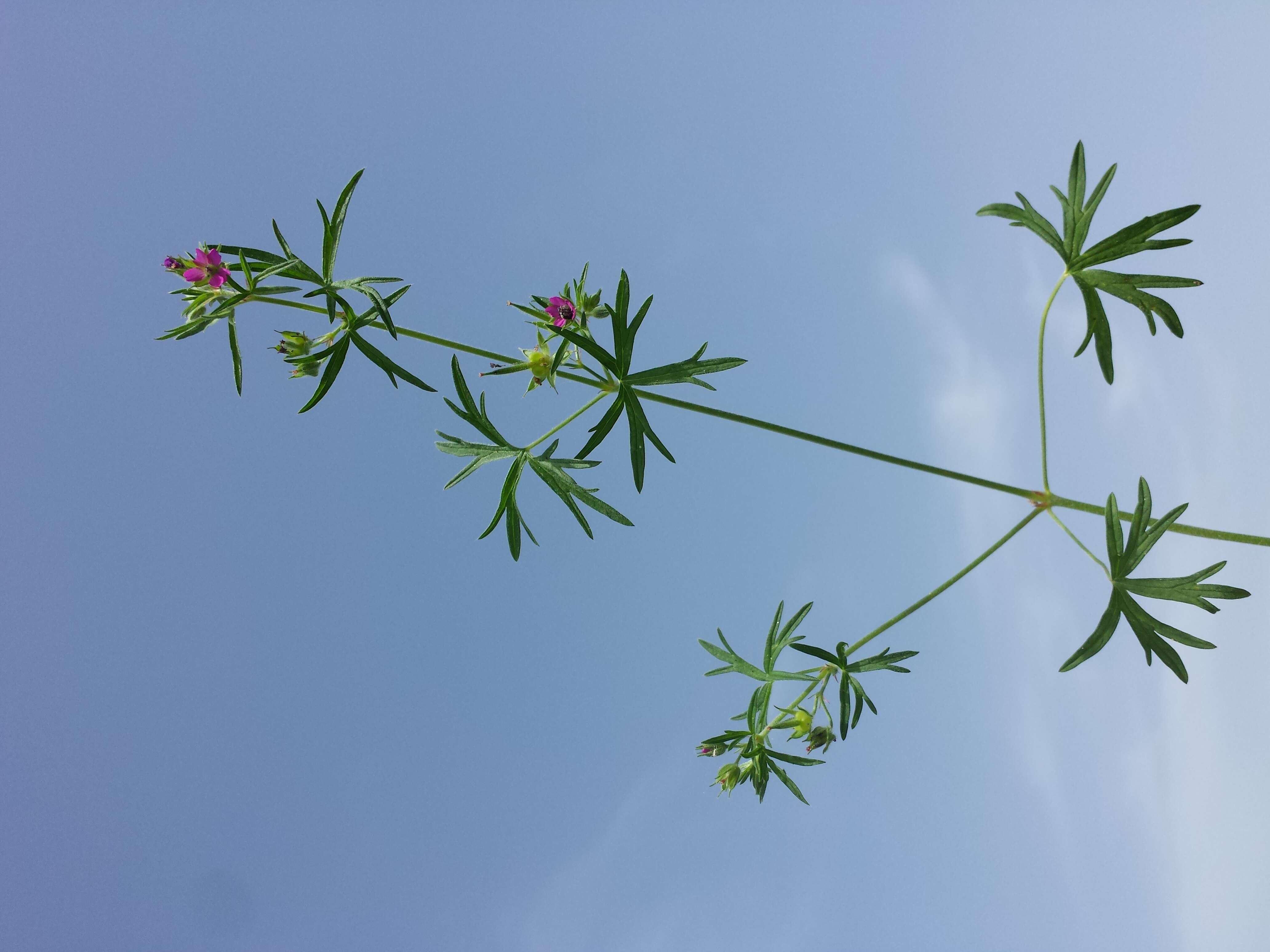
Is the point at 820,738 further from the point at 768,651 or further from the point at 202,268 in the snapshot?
the point at 202,268

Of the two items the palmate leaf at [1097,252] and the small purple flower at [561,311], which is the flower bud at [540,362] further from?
the palmate leaf at [1097,252]

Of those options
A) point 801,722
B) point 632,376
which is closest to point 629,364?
point 632,376

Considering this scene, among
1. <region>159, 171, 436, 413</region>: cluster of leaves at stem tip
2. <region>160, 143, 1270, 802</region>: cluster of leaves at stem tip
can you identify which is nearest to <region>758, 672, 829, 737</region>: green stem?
<region>160, 143, 1270, 802</region>: cluster of leaves at stem tip

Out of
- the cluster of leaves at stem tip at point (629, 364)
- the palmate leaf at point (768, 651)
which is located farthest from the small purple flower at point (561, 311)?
the palmate leaf at point (768, 651)

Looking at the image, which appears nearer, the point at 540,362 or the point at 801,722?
the point at 540,362

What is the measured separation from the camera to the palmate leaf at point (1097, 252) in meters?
2.59

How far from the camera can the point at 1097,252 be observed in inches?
104

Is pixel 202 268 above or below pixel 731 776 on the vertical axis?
above

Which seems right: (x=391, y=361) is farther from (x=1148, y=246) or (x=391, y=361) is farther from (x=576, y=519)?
(x=1148, y=246)

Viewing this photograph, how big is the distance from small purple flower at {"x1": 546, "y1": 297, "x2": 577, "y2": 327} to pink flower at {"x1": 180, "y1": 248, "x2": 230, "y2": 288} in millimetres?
956

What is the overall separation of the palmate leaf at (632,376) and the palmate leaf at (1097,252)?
→ 99cm

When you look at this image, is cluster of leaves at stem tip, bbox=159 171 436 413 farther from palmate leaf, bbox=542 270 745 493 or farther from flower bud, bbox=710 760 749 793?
flower bud, bbox=710 760 749 793

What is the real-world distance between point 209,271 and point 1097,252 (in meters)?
A: 2.71

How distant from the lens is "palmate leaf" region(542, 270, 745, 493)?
8.54ft
